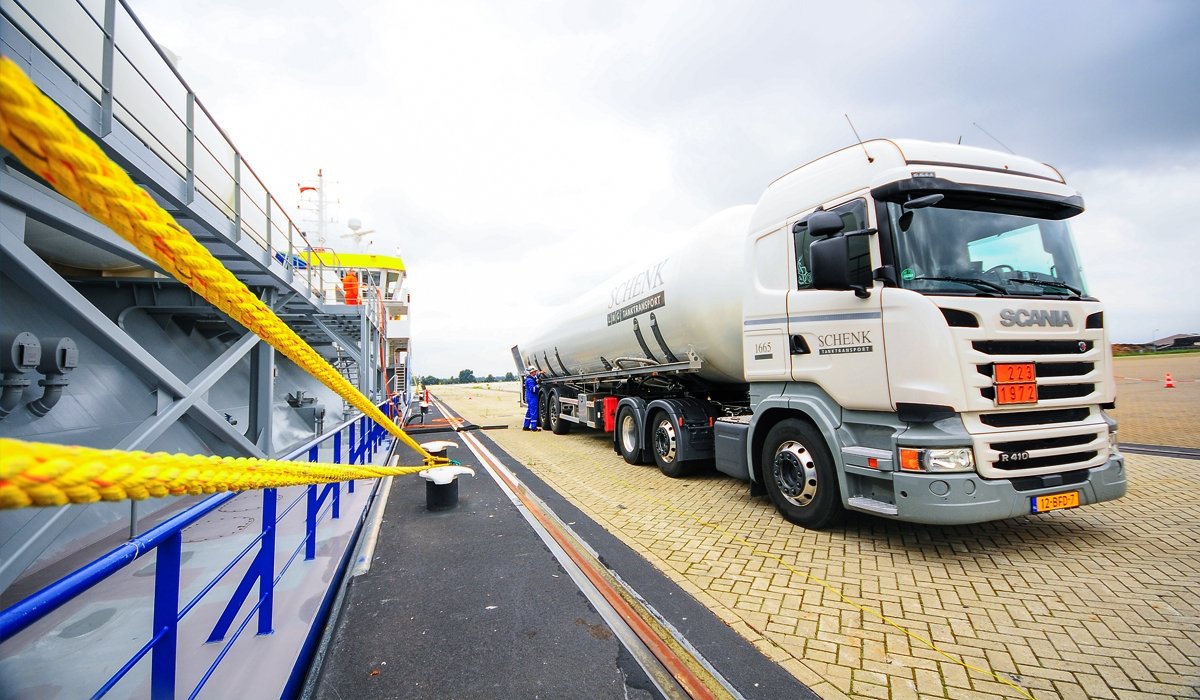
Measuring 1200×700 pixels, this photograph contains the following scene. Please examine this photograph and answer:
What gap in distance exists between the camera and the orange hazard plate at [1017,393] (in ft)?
12.3

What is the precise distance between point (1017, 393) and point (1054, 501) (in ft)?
2.98

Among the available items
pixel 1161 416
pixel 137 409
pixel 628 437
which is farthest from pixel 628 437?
pixel 1161 416

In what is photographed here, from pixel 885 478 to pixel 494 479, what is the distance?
5.20 meters

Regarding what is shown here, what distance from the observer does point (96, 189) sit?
1.04 metres

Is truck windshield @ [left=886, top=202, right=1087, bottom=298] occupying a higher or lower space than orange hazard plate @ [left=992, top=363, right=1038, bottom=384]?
higher

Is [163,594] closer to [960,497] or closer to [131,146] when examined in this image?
[131,146]

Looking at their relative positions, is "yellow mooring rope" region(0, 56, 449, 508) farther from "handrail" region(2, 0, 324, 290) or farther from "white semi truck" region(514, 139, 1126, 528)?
"white semi truck" region(514, 139, 1126, 528)

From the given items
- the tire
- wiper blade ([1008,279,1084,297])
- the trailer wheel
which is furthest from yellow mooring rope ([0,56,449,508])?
the trailer wheel

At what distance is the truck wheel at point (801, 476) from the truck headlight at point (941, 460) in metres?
0.79

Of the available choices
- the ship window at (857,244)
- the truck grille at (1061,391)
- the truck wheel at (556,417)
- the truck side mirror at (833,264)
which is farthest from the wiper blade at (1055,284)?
the truck wheel at (556,417)

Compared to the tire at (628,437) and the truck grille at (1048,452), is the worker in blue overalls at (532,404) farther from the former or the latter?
the truck grille at (1048,452)

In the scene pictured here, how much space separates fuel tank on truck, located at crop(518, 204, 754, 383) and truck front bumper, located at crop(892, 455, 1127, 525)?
9.04ft

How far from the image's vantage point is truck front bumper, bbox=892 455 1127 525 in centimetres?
366

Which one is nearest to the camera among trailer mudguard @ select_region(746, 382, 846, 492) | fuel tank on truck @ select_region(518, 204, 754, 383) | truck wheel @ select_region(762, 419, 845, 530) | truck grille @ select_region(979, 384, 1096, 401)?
truck grille @ select_region(979, 384, 1096, 401)
